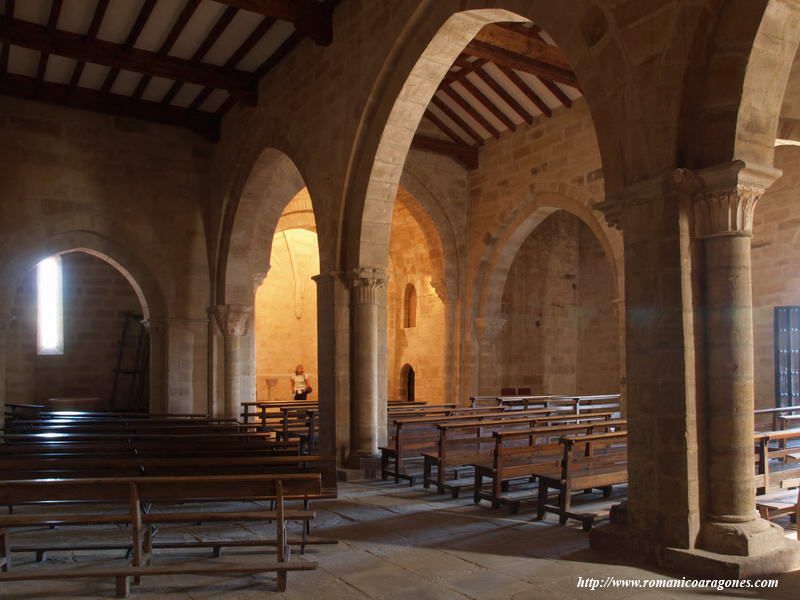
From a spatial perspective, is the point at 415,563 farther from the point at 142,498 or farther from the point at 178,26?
the point at 178,26

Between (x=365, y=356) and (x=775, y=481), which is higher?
(x=365, y=356)

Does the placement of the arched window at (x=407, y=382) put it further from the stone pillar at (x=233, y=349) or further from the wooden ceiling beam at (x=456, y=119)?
the wooden ceiling beam at (x=456, y=119)

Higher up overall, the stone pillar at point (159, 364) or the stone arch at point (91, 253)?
the stone arch at point (91, 253)

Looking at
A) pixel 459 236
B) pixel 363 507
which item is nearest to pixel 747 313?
pixel 363 507

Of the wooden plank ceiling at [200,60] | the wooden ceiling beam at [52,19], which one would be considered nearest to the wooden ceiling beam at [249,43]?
the wooden plank ceiling at [200,60]

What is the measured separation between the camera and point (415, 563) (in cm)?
435

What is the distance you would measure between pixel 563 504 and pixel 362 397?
3.47m

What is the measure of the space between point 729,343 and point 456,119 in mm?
9703

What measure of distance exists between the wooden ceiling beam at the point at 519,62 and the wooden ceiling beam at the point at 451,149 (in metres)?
3.05

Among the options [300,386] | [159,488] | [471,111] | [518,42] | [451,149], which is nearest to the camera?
[159,488]

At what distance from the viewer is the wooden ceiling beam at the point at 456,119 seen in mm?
12664

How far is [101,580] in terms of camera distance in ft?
12.8

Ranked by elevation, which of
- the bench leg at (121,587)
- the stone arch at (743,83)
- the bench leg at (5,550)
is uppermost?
the stone arch at (743,83)

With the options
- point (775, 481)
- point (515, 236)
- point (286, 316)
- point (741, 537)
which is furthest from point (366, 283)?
point (286, 316)
